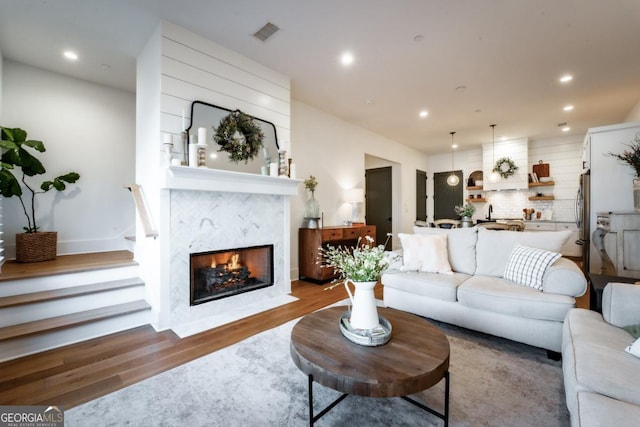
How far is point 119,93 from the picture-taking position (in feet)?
13.7

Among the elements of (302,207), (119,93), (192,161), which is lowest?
(302,207)

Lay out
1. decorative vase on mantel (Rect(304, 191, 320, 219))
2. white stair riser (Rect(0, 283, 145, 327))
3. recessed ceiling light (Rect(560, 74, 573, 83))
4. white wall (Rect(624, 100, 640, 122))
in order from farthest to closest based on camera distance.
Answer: decorative vase on mantel (Rect(304, 191, 320, 219)) < white wall (Rect(624, 100, 640, 122)) < recessed ceiling light (Rect(560, 74, 573, 83)) < white stair riser (Rect(0, 283, 145, 327))

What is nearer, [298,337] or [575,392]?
[575,392]

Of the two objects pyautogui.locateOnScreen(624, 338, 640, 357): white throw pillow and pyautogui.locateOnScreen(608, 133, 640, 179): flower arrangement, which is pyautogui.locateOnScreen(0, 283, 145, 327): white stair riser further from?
pyautogui.locateOnScreen(608, 133, 640, 179): flower arrangement

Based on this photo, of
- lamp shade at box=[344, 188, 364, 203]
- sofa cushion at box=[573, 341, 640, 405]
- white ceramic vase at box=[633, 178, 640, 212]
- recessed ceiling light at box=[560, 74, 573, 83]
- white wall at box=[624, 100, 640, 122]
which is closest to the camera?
sofa cushion at box=[573, 341, 640, 405]

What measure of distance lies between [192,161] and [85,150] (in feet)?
7.83

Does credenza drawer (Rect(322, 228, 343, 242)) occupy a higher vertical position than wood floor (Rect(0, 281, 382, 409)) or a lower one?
higher

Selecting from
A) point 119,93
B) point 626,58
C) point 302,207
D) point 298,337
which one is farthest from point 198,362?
point 626,58

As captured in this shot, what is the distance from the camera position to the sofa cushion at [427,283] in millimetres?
2619

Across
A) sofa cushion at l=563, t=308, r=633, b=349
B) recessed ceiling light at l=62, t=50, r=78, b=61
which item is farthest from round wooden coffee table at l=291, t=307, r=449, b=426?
recessed ceiling light at l=62, t=50, r=78, b=61

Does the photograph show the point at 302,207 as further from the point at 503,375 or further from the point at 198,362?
the point at 503,375

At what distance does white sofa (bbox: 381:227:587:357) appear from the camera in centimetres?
217

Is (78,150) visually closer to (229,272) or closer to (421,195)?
(229,272)

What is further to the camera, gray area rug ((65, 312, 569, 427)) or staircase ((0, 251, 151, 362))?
staircase ((0, 251, 151, 362))
